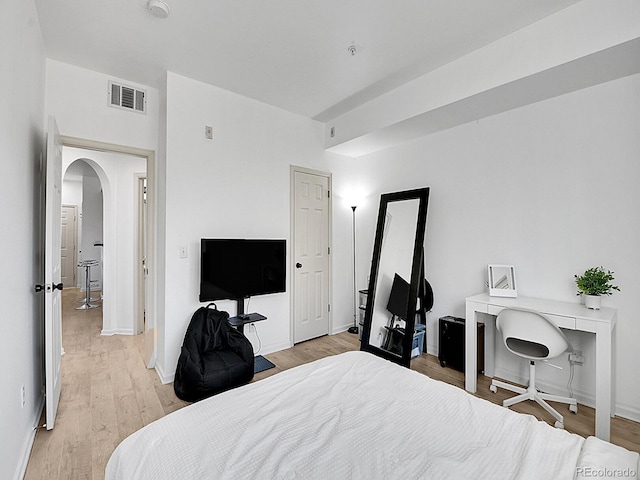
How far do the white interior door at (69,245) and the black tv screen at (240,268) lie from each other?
275 inches

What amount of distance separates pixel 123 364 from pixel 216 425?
270cm

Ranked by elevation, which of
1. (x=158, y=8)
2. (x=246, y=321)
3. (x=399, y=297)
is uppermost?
(x=158, y=8)

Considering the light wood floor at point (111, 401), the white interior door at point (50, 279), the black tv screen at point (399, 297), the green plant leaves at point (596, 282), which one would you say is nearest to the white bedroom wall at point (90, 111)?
the white interior door at point (50, 279)

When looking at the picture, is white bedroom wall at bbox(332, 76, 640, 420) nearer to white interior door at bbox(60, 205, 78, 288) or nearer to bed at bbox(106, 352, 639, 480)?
bed at bbox(106, 352, 639, 480)

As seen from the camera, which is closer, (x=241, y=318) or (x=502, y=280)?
(x=502, y=280)

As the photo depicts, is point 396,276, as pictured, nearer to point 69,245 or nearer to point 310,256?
point 310,256

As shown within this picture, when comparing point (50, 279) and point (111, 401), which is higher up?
point (50, 279)

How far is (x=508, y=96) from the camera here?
8.64ft

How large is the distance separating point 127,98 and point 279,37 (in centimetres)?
168

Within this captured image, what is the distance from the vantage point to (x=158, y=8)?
2.08 m

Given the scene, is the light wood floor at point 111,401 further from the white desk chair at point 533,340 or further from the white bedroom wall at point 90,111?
the white bedroom wall at point 90,111

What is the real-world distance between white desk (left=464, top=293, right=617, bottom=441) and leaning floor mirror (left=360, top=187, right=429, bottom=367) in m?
0.56

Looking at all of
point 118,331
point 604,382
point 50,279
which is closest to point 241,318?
point 50,279

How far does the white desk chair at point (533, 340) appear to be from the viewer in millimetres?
2227
